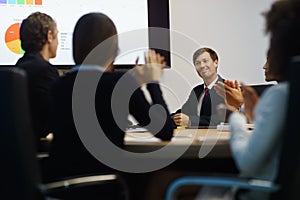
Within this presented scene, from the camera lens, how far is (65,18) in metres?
4.25

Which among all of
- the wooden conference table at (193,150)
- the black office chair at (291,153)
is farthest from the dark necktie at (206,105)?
the black office chair at (291,153)

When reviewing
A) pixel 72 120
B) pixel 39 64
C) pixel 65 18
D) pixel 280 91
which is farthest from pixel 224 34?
pixel 280 91

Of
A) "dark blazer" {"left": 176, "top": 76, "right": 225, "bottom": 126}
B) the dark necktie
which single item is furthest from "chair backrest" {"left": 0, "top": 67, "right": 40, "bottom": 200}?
the dark necktie

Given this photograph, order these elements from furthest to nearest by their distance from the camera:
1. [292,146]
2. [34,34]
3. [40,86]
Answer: [34,34] < [40,86] < [292,146]

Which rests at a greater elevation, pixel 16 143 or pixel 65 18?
pixel 65 18

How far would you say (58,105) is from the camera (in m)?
1.87

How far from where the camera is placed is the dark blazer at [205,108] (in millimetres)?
3170

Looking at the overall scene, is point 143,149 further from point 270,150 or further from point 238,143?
point 270,150

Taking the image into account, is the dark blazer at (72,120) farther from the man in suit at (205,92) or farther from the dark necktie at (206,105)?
the dark necktie at (206,105)

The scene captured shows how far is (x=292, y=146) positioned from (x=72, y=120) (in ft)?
2.99

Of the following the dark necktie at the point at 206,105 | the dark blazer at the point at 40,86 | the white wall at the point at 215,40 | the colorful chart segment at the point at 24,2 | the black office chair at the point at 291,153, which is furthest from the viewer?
the white wall at the point at 215,40

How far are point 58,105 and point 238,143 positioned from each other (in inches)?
30.3

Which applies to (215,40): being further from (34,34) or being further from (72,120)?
(72,120)

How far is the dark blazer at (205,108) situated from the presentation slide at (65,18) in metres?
0.68
